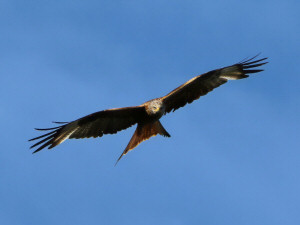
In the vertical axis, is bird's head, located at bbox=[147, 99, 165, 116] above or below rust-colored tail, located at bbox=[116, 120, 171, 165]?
above

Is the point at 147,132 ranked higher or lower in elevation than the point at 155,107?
lower

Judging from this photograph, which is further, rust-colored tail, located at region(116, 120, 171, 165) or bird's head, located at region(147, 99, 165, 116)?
rust-colored tail, located at region(116, 120, 171, 165)

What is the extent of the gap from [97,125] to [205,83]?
2.40 metres

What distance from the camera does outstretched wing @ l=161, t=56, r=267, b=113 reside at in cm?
1148

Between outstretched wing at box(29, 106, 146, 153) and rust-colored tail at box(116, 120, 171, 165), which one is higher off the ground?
outstretched wing at box(29, 106, 146, 153)

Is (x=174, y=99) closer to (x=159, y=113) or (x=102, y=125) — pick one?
(x=159, y=113)

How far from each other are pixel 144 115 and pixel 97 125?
0.97 m

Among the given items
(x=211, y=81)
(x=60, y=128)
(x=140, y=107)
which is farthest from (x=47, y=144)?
(x=211, y=81)

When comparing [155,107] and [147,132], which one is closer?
[155,107]

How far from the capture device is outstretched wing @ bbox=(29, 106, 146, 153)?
36.1ft

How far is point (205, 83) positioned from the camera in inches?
459

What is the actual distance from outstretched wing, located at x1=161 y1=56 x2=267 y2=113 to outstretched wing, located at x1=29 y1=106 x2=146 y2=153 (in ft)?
2.42

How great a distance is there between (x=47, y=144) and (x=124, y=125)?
1.65m

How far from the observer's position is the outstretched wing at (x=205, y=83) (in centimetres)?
1148
